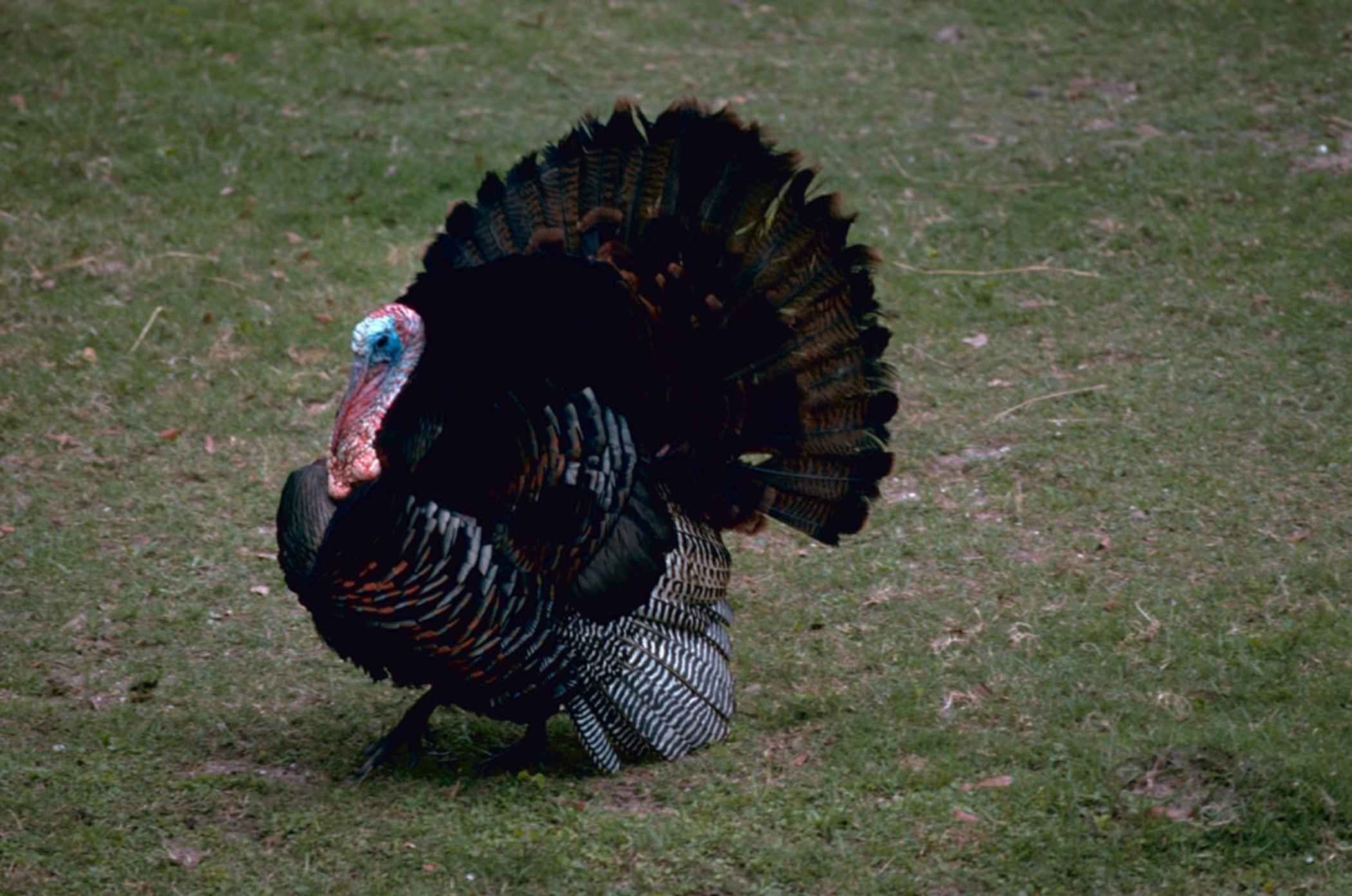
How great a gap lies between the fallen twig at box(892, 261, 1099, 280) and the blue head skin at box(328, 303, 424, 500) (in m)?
4.27

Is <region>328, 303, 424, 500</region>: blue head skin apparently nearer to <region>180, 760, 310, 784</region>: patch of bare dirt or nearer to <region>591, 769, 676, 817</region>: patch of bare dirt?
<region>180, 760, 310, 784</region>: patch of bare dirt

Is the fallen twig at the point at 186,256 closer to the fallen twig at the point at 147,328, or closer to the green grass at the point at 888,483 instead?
the green grass at the point at 888,483

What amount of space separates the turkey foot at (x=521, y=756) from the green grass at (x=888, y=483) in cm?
11

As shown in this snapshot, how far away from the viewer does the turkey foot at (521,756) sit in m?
5.24

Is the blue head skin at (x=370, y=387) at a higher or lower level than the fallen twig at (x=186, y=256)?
higher

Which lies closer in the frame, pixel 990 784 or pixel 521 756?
pixel 990 784

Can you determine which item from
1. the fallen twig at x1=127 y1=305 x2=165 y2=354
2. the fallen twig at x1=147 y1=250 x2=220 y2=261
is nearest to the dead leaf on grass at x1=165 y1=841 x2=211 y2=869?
the fallen twig at x1=127 y1=305 x2=165 y2=354

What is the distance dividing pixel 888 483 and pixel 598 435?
2.36m

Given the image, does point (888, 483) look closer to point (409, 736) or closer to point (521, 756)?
point (521, 756)

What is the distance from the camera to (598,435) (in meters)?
5.06

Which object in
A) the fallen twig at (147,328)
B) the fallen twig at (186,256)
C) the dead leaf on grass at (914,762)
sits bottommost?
the dead leaf on grass at (914,762)

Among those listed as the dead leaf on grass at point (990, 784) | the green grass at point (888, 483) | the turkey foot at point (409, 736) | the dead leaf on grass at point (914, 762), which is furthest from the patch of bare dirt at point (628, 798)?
the dead leaf on grass at point (990, 784)

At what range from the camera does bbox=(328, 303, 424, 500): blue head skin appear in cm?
483

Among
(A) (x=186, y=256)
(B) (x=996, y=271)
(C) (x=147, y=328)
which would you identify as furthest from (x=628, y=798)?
(A) (x=186, y=256)
